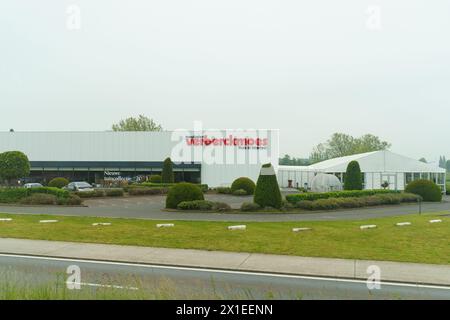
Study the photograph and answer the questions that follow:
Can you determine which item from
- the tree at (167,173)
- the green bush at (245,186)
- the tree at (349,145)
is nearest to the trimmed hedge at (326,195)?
the green bush at (245,186)

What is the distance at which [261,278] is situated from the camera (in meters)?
9.17

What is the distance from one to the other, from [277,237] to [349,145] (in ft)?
254

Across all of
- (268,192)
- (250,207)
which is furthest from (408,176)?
(250,207)

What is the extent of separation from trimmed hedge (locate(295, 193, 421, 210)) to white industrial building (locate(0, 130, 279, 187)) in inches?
788

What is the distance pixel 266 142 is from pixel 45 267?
40.2 m

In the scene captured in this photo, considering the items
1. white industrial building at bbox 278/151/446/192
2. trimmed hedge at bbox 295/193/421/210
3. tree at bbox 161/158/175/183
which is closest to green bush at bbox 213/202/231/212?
trimmed hedge at bbox 295/193/421/210

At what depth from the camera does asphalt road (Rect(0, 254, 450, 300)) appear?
755 cm

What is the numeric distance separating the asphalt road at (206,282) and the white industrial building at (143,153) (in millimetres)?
38853

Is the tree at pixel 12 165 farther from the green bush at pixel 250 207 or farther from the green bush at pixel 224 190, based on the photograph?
the green bush at pixel 224 190

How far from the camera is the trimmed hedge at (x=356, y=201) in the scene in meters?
25.5

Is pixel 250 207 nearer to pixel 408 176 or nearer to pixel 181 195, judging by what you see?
pixel 181 195

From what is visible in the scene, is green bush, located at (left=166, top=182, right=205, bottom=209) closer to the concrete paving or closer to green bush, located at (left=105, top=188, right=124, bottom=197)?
the concrete paving
